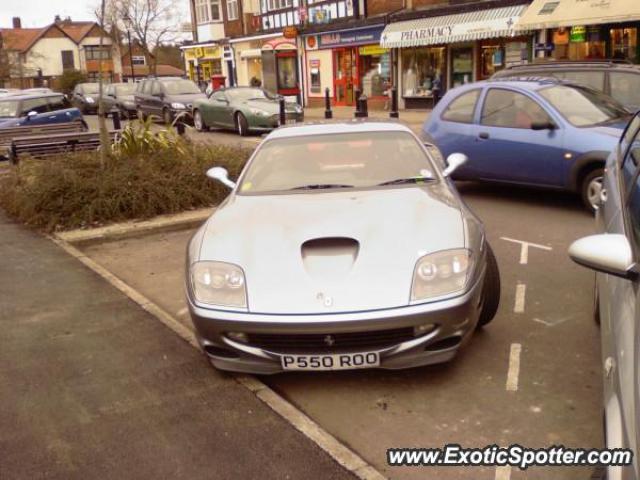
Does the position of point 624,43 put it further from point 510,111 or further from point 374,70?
point 510,111

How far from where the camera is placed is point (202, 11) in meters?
40.5

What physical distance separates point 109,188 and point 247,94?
39.2 ft

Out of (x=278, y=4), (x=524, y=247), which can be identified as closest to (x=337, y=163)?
(x=524, y=247)

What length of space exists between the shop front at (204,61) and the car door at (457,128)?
32.4 metres

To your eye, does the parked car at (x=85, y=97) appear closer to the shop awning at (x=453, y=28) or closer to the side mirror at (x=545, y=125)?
the shop awning at (x=453, y=28)

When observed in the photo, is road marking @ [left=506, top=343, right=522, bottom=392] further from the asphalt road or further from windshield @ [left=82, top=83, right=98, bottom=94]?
windshield @ [left=82, top=83, right=98, bottom=94]

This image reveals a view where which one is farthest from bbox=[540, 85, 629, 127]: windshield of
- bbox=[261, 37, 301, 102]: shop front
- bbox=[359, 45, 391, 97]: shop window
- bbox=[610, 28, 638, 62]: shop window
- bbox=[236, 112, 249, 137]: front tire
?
bbox=[261, 37, 301, 102]: shop front

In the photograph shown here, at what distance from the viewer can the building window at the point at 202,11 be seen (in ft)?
131

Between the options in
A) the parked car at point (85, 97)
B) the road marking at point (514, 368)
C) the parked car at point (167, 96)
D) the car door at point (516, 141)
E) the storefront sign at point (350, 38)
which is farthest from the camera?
the parked car at point (85, 97)

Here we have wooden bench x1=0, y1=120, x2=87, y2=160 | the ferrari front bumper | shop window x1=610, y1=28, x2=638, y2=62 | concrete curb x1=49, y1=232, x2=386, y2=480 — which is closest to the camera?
concrete curb x1=49, y1=232, x2=386, y2=480

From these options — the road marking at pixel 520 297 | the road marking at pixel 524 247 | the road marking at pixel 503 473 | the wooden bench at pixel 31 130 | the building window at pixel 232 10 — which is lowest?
the road marking at pixel 503 473

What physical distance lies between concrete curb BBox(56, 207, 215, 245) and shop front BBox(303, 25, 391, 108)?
61.9 feet

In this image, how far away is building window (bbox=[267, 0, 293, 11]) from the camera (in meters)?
32.4

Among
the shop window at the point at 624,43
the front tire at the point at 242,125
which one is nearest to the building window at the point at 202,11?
the front tire at the point at 242,125
